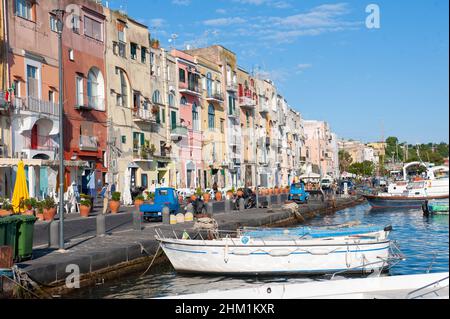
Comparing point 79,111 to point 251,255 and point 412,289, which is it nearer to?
point 251,255

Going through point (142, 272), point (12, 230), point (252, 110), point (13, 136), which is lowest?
point (142, 272)

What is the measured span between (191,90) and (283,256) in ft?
128

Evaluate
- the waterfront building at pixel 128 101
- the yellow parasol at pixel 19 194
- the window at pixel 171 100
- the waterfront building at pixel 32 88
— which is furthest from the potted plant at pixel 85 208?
the window at pixel 171 100

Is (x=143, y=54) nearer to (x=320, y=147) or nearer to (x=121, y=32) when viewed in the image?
(x=121, y=32)

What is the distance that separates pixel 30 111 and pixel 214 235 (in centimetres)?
1769

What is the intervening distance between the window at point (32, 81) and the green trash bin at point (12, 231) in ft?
72.3

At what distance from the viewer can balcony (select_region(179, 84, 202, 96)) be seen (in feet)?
177

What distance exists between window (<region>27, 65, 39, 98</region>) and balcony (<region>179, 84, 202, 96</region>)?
19479 mm

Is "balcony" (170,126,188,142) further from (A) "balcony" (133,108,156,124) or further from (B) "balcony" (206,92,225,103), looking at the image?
(B) "balcony" (206,92,225,103)

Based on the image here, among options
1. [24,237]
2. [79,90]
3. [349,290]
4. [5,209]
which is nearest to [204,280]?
[24,237]

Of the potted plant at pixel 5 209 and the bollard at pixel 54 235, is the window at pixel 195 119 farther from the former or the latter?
the bollard at pixel 54 235

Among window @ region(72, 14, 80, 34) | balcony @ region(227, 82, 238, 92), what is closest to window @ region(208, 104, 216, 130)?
balcony @ region(227, 82, 238, 92)

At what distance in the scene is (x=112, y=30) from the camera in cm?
4431
